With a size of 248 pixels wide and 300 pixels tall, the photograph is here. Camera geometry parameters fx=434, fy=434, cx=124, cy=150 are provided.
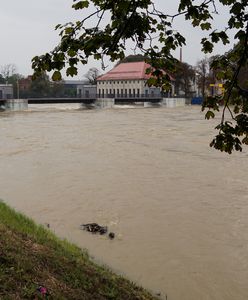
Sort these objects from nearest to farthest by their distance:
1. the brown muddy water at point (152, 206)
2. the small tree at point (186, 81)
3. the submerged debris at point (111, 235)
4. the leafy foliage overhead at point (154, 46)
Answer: the leafy foliage overhead at point (154, 46), the brown muddy water at point (152, 206), the submerged debris at point (111, 235), the small tree at point (186, 81)

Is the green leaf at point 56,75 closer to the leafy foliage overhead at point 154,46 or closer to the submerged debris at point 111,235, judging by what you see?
the leafy foliage overhead at point 154,46

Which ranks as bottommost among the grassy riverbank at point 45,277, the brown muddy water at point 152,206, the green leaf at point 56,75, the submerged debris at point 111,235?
the brown muddy water at point 152,206

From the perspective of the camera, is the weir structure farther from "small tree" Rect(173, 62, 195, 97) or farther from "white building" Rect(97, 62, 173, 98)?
"small tree" Rect(173, 62, 195, 97)

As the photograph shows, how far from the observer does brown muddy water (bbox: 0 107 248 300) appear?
25.5 feet

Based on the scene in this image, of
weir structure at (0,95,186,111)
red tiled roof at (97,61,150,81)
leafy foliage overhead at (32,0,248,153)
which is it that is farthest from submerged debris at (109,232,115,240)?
red tiled roof at (97,61,150,81)

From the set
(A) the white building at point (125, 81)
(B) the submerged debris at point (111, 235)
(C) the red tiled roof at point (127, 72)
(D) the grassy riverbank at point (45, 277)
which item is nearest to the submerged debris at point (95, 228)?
(B) the submerged debris at point (111, 235)

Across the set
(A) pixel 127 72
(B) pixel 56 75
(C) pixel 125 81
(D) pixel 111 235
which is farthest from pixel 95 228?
(A) pixel 127 72

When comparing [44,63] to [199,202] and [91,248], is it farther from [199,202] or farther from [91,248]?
[199,202]

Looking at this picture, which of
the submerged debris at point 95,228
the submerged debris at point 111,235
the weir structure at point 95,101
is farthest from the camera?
the weir structure at point 95,101

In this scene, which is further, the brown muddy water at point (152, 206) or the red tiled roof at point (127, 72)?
the red tiled roof at point (127, 72)

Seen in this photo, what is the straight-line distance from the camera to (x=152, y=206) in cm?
1205

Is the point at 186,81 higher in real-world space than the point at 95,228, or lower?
higher

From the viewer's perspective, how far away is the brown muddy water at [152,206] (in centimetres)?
776

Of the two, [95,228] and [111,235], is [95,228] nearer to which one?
[95,228]
